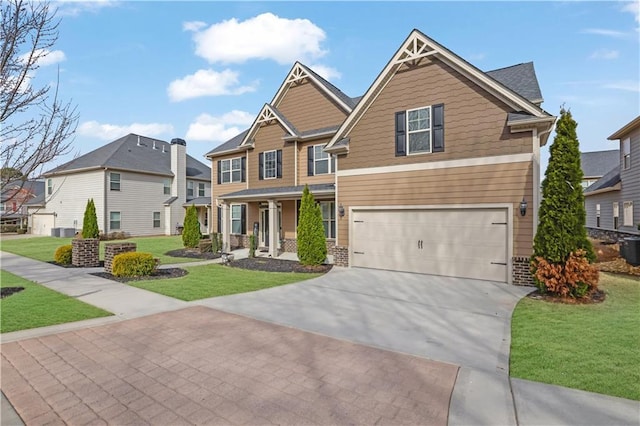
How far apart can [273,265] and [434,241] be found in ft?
21.2

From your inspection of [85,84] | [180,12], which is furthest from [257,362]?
[180,12]

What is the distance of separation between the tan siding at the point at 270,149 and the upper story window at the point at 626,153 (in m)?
18.5

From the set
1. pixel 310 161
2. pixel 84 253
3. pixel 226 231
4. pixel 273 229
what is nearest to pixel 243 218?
pixel 226 231

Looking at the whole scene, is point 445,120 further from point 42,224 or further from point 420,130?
point 42,224

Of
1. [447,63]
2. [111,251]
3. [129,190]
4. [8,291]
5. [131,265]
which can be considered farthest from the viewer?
[129,190]

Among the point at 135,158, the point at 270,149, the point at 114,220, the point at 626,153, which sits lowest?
the point at 114,220

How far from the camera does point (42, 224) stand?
3197 centimetres

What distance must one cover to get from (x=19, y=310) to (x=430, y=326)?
832cm

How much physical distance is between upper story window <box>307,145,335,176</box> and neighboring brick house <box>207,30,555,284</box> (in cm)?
158

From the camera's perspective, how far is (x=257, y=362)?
4426 millimetres

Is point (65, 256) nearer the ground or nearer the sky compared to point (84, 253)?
nearer the ground

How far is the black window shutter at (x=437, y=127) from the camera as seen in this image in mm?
10992

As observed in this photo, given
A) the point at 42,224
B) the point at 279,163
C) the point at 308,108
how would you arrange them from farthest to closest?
1. the point at 42,224
2. the point at 308,108
3. the point at 279,163

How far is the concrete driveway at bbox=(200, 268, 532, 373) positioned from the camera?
5.13 m
